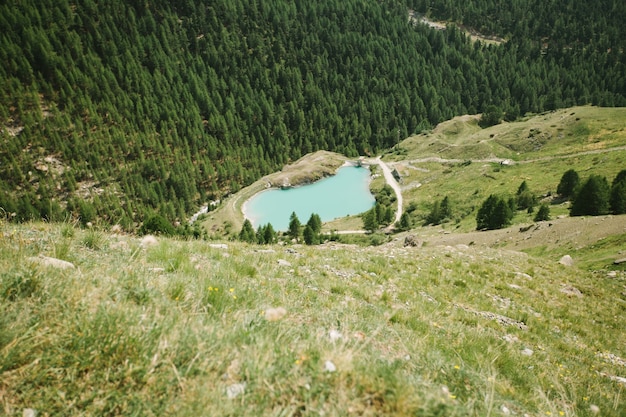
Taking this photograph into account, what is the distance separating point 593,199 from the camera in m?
44.2

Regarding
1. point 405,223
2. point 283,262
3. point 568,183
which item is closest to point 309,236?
point 405,223

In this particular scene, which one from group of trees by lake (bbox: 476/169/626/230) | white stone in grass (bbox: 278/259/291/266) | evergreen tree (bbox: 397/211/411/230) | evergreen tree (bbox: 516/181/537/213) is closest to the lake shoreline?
evergreen tree (bbox: 397/211/411/230)

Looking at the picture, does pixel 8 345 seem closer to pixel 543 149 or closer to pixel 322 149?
pixel 543 149

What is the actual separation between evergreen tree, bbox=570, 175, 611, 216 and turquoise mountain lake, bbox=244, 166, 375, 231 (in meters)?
64.1

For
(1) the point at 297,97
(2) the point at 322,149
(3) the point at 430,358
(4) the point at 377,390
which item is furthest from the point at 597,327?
(1) the point at 297,97

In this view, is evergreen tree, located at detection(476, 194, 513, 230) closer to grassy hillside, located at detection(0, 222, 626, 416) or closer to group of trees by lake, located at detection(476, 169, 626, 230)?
group of trees by lake, located at detection(476, 169, 626, 230)

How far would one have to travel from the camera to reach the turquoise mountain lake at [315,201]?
4193 inches

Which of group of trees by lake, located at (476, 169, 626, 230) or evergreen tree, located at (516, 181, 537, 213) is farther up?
group of trees by lake, located at (476, 169, 626, 230)

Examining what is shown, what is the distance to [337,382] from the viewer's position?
2955mm

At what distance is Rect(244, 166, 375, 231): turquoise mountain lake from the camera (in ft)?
349

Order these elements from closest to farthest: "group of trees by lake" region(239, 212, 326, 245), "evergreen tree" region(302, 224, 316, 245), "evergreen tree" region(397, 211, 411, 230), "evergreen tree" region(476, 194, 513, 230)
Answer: "evergreen tree" region(476, 194, 513, 230) < "group of trees by lake" region(239, 212, 326, 245) < "evergreen tree" region(302, 224, 316, 245) < "evergreen tree" region(397, 211, 411, 230)

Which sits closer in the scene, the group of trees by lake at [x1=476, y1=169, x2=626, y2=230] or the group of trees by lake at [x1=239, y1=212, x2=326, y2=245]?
the group of trees by lake at [x1=476, y1=169, x2=626, y2=230]

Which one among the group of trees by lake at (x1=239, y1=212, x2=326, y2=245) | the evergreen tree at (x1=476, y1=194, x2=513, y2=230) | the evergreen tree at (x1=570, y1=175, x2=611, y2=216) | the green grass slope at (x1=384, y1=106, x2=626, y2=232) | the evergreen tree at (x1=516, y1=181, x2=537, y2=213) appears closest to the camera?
the evergreen tree at (x1=570, y1=175, x2=611, y2=216)

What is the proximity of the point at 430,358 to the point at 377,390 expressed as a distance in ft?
6.87
